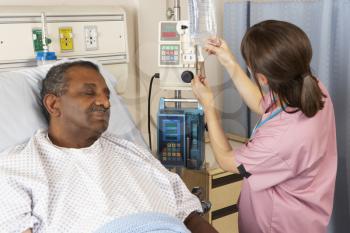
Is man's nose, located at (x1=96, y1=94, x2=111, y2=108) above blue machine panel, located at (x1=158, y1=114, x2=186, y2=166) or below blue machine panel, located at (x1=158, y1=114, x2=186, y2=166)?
above

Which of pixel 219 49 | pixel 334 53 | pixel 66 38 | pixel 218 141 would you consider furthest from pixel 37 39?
pixel 334 53

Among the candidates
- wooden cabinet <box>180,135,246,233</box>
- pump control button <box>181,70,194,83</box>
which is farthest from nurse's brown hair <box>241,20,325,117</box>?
wooden cabinet <box>180,135,246,233</box>

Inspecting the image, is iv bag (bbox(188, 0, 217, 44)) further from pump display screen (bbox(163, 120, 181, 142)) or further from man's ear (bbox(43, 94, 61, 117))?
man's ear (bbox(43, 94, 61, 117))

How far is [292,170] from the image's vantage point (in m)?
1.36

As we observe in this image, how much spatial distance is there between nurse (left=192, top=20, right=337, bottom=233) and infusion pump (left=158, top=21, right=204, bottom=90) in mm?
228

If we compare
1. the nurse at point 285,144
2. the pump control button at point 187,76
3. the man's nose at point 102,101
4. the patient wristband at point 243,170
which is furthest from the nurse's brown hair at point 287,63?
the man's nose at point 102,101

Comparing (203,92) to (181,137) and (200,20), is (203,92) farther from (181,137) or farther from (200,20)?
(200,20)

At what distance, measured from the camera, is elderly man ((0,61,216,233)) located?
1.23m

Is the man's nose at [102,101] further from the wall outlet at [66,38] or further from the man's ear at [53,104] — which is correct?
the wall outlet at [66,38]

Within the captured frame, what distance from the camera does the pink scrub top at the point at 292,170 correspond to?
1324 millimetres

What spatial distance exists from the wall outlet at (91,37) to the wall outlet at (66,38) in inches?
3.1

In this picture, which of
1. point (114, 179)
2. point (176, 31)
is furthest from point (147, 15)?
point (114, 179)

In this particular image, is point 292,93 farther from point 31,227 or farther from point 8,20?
point 8,20

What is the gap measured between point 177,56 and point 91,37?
49 centimetres
